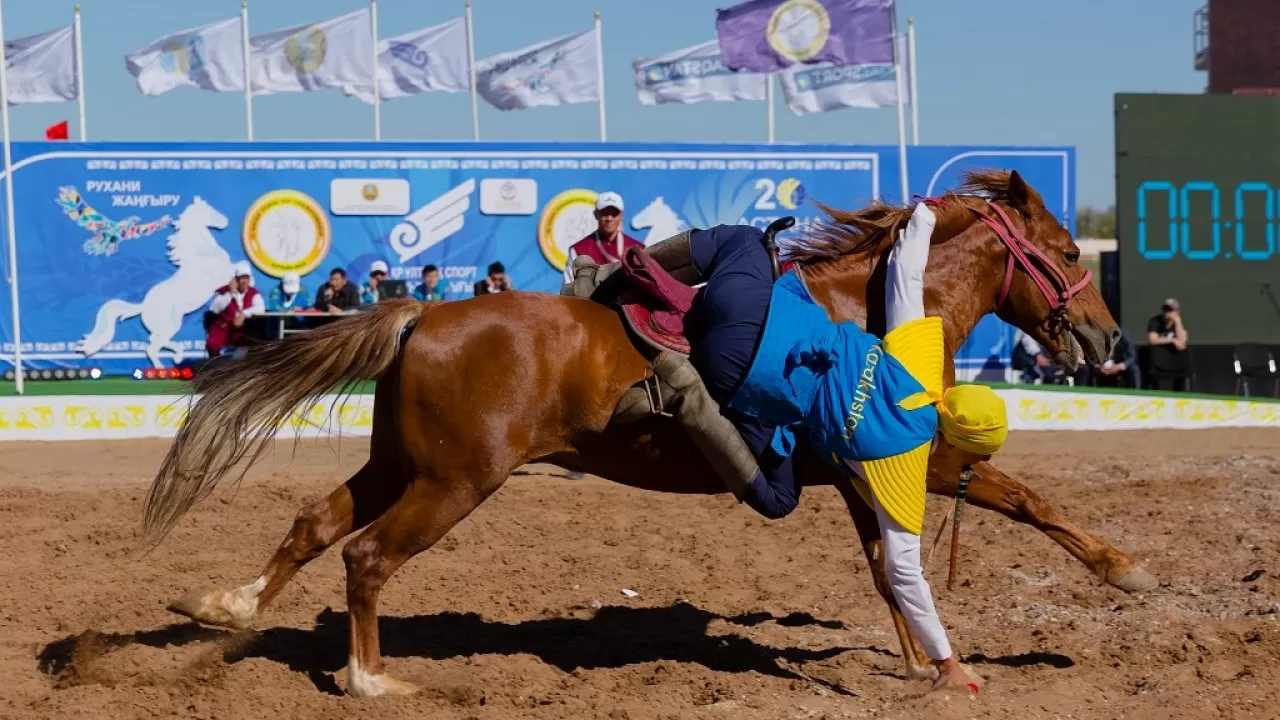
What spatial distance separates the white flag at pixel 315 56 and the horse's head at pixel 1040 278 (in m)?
13.9

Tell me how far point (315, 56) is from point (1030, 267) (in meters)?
14.5

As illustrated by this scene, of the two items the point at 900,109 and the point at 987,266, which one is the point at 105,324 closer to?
the point at 900,109

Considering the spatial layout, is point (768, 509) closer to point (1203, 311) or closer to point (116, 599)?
point (116, 599)

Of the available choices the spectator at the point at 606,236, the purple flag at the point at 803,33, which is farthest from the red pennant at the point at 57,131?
the spectator at the point at 606,236

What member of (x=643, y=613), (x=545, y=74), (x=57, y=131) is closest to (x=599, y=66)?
(x=545, y=74)

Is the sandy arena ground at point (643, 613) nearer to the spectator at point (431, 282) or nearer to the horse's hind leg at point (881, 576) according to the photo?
the horse's hind leg at point (881, 576)

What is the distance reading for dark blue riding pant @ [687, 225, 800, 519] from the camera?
4.98 m

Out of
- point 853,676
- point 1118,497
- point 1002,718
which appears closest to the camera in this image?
point 1002,718

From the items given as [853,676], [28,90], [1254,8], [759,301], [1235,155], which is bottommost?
[853,676]

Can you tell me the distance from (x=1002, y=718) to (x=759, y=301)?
1675 mm

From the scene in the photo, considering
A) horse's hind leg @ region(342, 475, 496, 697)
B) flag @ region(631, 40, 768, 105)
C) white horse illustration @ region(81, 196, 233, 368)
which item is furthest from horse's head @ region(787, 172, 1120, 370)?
flag @ region(631, 40, 768, 105)

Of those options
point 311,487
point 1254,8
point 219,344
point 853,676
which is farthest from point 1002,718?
point 1254,8

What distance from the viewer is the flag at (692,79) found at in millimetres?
18594

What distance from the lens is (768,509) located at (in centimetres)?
512
